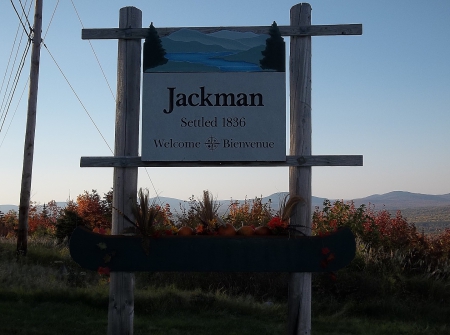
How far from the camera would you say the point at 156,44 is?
5445 mm

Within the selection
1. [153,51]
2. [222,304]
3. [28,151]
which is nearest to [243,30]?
[153,51]

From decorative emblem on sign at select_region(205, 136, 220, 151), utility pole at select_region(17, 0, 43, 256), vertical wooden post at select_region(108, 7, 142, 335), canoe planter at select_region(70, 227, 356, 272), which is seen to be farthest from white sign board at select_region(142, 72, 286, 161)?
utility pole at select_region(17, 0, 43, 256)

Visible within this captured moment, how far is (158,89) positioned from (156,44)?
0.46m

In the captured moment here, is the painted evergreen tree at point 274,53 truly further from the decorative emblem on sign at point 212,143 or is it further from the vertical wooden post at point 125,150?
the vertical wooden post at point 125,150

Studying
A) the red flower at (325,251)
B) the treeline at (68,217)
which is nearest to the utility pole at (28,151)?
the treeline at (68,217)

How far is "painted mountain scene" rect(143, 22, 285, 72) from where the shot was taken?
539cm

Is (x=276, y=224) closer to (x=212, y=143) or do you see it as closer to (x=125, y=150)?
(x=212, y=143)

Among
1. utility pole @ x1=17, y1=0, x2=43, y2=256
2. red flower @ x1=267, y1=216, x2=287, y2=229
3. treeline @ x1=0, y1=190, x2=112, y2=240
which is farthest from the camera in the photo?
treeline @ x1=0, y1=190, x2=112, y2=240

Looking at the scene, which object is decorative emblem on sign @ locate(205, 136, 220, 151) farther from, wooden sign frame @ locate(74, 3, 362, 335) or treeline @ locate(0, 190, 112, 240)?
treeline @ locate(0, 190, 112, 240)

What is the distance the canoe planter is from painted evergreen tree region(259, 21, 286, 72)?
5.48 feet

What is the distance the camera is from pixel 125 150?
535cm

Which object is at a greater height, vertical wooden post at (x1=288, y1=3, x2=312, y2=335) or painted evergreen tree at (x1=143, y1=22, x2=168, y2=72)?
painted evergreen tree at (x1=143, y1=22, x2=168, y2=72)

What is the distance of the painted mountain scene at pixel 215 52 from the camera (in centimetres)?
539

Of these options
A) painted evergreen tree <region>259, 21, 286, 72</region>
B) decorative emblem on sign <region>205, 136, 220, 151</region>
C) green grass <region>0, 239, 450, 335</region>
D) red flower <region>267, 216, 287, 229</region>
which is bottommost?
green grass <region>0, 239, 450, 335</region>
